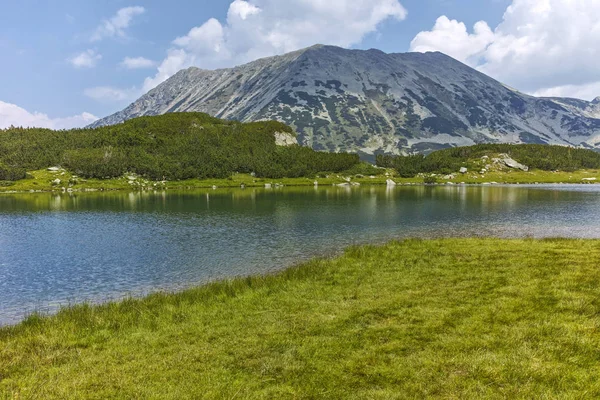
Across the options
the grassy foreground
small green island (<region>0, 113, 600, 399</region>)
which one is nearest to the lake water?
small green island (<region>0, 113, 600, 399</region>)

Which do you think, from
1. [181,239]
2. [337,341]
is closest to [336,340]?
[337,341]

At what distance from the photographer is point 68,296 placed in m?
30.8

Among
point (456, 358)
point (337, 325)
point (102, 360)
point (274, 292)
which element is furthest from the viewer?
point (274, 292)

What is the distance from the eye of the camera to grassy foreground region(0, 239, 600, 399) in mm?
12695

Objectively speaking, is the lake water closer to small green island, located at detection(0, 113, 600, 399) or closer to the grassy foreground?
small green island, located at detection(0, 113, 600, 399)

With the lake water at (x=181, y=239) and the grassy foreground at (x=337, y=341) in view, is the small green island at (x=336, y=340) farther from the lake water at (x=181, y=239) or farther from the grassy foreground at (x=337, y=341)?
the lake water at (x=181, y=239)

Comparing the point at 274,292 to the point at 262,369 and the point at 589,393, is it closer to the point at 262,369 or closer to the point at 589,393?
the point at 262,369

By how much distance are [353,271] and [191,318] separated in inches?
566

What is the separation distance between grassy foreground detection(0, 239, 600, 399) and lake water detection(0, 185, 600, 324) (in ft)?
35.7

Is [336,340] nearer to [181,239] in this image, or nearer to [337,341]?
[337,341]

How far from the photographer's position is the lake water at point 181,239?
3406 cm

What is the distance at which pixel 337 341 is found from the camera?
16297mm

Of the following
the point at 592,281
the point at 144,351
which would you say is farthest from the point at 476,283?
the point at 144,351

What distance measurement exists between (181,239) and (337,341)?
4446 cm
